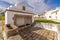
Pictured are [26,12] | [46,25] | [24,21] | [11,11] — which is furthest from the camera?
→ [24,21]

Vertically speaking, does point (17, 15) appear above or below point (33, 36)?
above

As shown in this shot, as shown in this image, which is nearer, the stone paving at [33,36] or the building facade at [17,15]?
the stone paving at [33,36]

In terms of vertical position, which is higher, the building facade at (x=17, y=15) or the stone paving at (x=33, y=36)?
the building facade at (x=17, y=15)

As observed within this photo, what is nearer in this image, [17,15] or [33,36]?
[33,36]

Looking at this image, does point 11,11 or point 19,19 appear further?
point 19,19

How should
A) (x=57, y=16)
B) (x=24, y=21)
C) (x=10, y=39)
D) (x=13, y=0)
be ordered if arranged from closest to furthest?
(x=10, y=39)
(x=24, y=21)
(x=13, y=0)
(x=57, y=16)

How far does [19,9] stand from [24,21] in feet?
11.1


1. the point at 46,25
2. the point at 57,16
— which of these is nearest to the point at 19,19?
the point at 46,25

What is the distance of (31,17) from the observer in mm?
17984

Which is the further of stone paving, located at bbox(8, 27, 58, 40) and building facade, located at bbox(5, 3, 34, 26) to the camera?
building facade, located at bbox(5, 3, 34, 26)

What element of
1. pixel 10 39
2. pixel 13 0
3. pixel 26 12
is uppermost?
pixel 13 0

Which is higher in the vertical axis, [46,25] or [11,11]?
[11,11]

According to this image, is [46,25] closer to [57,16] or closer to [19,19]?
[19,19]

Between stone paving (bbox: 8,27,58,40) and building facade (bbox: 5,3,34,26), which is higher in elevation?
building facade (bbox: 5,3,34,26)
